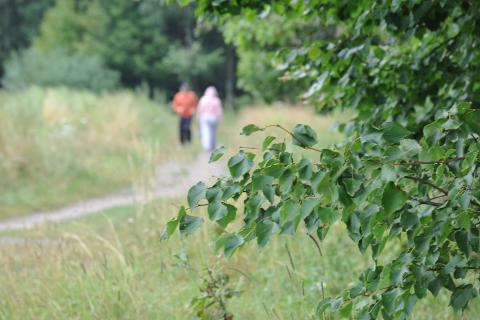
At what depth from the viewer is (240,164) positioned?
2.22 metres

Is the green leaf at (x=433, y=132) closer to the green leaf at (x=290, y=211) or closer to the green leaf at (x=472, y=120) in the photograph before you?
the green leaf at (x=472, y=120)

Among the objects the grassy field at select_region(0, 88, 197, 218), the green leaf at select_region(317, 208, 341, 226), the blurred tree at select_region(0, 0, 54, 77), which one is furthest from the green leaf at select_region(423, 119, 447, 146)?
the blurred tree at select_region(0, 0, 54, 77)

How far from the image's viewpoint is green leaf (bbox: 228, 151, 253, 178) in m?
2.21

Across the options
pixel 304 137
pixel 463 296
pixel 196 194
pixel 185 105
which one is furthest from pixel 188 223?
pixel 185 105

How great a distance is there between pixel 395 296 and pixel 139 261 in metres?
3.02

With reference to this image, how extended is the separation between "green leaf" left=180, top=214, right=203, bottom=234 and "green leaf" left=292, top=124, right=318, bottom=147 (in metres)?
0.39

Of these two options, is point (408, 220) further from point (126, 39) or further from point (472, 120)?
point (126, 39)

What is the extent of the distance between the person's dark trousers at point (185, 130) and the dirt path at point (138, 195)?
3.16 meters

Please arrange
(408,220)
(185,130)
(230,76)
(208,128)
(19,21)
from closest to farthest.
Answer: (408,220) → (208,128) → (185,130) → (230,76) → (19,21)

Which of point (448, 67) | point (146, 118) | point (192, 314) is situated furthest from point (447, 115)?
point (146, 118)

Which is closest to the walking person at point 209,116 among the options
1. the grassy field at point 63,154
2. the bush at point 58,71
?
the grassy field at point 63,154

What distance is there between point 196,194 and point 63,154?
37.6 ft

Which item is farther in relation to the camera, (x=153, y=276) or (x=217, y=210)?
(x=153, y=276)

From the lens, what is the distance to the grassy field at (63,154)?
11203 millimetres
